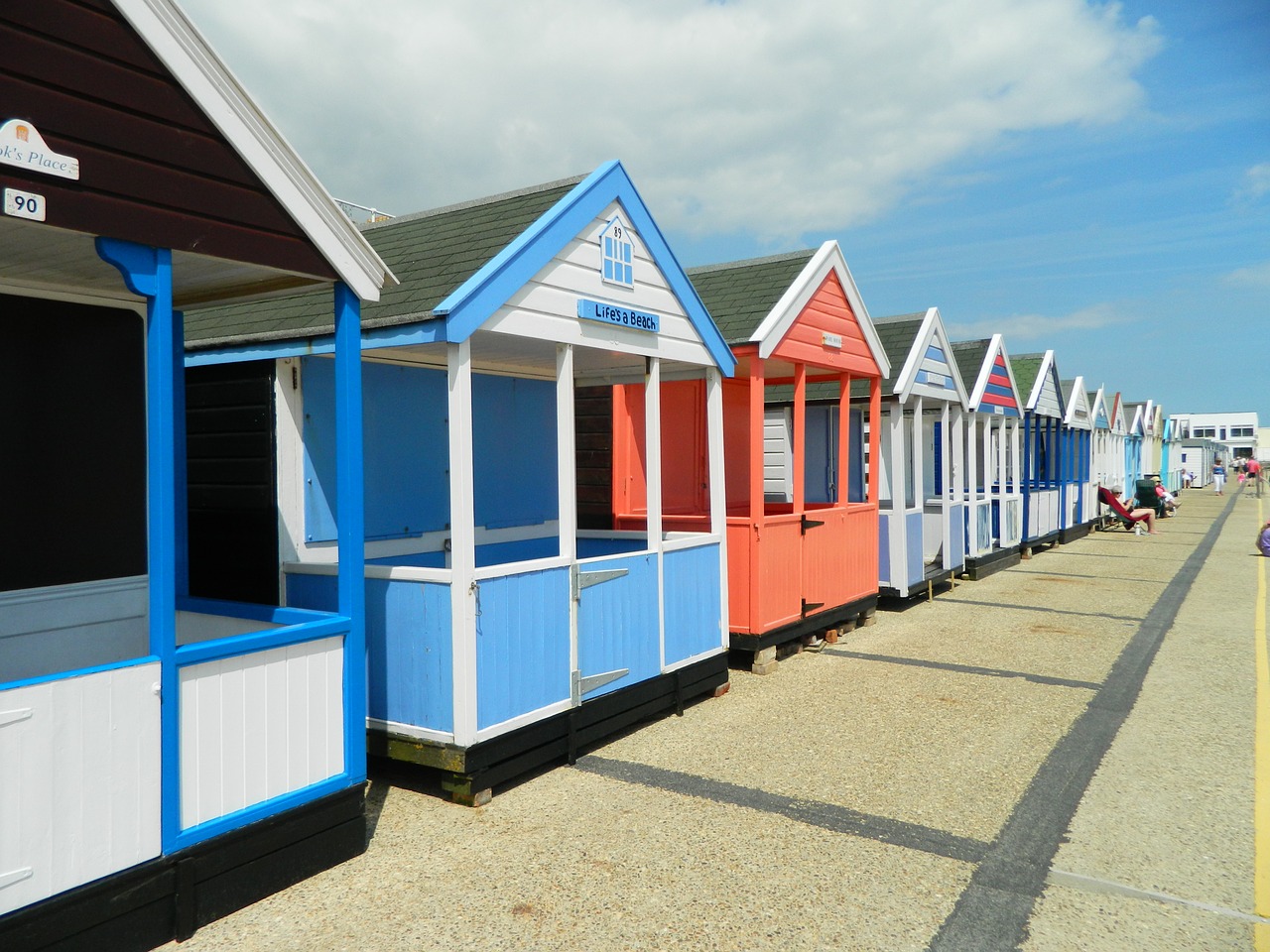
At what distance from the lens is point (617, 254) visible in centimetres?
622

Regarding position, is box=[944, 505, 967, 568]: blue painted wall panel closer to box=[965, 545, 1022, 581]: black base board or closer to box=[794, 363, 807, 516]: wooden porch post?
box=[965, 545, 1022, 581]: black base board

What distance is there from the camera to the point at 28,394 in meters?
4.32

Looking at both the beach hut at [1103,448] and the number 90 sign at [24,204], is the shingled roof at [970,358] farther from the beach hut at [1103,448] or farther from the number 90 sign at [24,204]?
the number 90 sign at [24,204]

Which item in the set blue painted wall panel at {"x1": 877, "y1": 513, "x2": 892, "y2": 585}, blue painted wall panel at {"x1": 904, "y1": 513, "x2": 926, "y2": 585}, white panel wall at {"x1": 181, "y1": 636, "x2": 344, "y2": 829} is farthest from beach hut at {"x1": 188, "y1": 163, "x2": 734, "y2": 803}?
blue painted wall panel at {"x1": 904, "y1": 513, "x2": 926, "y2": 585}

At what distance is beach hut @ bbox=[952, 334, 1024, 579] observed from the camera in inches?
564

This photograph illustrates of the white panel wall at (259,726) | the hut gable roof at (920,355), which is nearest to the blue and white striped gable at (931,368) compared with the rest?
the hut gable roof at (920,355)

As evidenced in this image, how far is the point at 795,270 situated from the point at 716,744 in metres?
4.76

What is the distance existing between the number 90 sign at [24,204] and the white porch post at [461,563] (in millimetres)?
2077

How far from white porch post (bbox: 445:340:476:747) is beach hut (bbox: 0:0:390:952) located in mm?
582

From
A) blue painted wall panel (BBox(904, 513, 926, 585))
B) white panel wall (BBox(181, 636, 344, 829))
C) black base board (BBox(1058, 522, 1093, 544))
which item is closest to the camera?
white panel wall (BBox(181, 636, 344, 829))

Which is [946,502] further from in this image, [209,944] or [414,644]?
[209,944]

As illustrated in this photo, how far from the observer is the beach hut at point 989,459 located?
47.0 ft

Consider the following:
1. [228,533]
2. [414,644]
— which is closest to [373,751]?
[414,644]

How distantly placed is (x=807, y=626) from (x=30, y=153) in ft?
24.3
